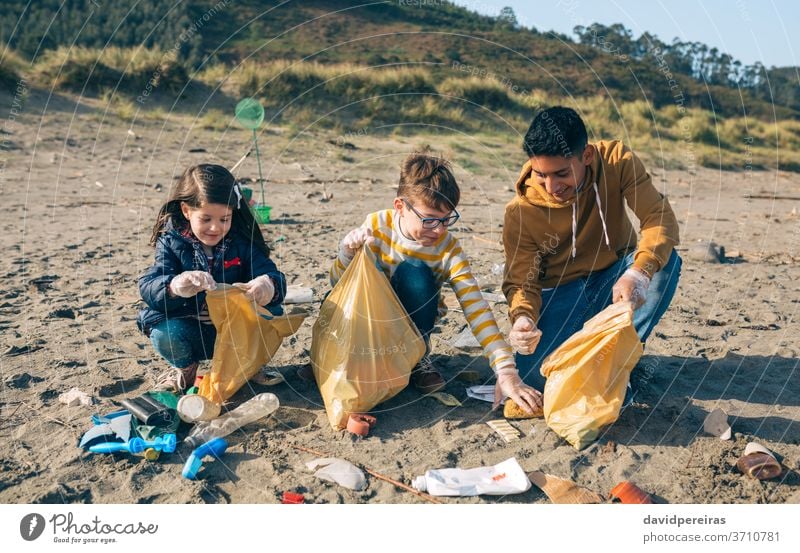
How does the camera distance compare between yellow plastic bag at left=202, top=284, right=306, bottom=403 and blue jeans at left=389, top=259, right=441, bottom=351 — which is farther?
blue jeans at left=389, top=259, right=441, bottom=351

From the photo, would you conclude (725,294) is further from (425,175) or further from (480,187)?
(480,187)

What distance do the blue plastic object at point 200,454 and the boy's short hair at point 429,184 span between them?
52.7 inches

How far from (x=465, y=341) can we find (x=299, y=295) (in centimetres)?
122

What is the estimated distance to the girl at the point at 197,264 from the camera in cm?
339

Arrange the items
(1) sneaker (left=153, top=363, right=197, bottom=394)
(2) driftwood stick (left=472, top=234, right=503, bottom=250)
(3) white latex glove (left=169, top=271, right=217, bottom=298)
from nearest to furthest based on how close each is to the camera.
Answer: (3) white latex glove (left=169, top=271, right=217, bottom=298) → (1) sneaker (left=153, top=363, right=197, bottom=394) → (2) driftwood stick (left=472, top=234, right=503, bottom=250)

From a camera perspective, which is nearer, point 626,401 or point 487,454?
point 487,454

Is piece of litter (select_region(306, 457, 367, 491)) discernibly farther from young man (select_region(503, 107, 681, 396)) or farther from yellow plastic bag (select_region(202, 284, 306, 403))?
young man (select_region(503, 107, 681, 396))

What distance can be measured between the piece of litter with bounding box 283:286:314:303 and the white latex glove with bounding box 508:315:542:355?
1.89 meters

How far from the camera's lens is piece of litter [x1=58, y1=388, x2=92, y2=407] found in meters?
3.34

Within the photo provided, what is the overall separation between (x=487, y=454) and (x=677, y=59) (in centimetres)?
2835

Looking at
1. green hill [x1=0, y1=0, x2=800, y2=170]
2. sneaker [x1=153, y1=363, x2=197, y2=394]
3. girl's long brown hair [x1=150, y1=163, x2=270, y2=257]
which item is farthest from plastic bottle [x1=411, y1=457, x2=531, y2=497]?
green hill [x1=0, y1=0, x2=800, y2=170]

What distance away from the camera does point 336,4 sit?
84.0ft

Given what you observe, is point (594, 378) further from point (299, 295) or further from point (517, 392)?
point (299, 295)
